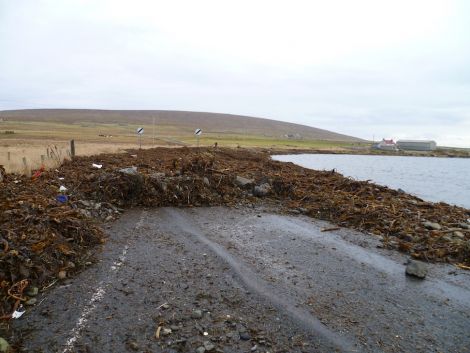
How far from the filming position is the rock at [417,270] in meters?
6.47

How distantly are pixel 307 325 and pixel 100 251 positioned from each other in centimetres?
415

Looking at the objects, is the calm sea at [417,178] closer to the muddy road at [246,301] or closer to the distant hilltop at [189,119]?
the muddy road at [246,301]

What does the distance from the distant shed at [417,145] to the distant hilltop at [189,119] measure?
3908 centimetres

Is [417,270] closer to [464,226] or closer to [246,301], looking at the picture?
[246,301]

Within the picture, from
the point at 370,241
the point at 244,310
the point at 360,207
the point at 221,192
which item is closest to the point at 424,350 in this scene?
the point at 244,310

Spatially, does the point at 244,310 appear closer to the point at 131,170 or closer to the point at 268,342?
the point at 268,342

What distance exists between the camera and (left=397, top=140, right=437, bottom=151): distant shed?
366 ft

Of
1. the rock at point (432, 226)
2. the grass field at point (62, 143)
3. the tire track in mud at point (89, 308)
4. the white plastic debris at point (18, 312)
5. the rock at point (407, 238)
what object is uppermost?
the rock at point (432, 226)

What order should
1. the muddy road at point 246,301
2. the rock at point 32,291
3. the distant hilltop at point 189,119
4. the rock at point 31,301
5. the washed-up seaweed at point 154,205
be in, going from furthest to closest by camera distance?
the distant hilltop at point 189,119 → the washed-up seaweed at point 154,205 → the rock at point 32,291 → the rock at point 31,301 → the muddy road at point 246,301

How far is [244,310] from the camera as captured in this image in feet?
16.0

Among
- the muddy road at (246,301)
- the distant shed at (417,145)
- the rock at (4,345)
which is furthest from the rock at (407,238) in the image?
the distant shed at (417,145)

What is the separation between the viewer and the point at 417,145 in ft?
373

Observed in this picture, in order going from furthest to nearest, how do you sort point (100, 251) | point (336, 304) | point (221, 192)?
point (221, 192) → point (100, 251) → point (336, 304)

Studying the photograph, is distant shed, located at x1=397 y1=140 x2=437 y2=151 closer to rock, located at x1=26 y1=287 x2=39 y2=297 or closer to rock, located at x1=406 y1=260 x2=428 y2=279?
rock, located at x1=406 y1=260 x2=428 y2=279
